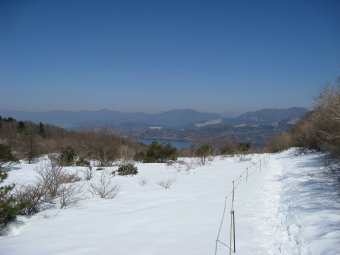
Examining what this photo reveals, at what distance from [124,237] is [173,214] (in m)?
1.80

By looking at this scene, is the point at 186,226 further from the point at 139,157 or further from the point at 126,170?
the point at 139,157

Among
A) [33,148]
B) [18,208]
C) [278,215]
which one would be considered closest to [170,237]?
[278,215]

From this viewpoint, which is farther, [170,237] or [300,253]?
[170,237]

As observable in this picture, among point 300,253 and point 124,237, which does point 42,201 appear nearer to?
point 124,237

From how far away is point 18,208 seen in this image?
188 inches

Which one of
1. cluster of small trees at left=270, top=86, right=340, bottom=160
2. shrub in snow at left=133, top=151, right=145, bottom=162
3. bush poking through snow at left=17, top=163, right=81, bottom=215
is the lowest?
shrub in snow at left=133, top=151, right=145, bottom=162

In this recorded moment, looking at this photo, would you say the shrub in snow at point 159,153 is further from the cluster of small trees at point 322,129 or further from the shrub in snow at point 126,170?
the cluster of small trees at point 322,129

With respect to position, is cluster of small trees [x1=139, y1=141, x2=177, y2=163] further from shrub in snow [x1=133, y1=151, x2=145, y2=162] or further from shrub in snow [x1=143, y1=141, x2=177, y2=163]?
shrub in snow [x1=133, y1=151, x2=145, y2=162]

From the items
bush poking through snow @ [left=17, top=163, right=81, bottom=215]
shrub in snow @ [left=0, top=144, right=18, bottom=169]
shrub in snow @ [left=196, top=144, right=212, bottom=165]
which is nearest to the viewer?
bush poking through snow @ [left=17, top=163, right=81, bottom=215]

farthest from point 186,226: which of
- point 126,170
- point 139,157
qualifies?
point 139,157

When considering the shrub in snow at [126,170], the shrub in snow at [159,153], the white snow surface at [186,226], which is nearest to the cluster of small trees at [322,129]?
the white snow surface at [186,226]

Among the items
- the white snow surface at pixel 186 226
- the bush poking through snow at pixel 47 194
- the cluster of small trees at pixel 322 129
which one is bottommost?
the white snow surface at pixel 186 226

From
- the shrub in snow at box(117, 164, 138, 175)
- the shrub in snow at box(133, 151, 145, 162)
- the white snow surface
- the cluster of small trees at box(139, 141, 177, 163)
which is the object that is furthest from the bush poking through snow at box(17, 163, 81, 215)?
the shrub in snow at box(133, 151, 145, 162)

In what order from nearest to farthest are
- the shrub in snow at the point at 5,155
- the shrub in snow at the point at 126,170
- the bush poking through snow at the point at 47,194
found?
the bush poking through snow at the point at 47,194
the shrub in snow at the point at 126,170
the shrub in snow at the point at 5,155
